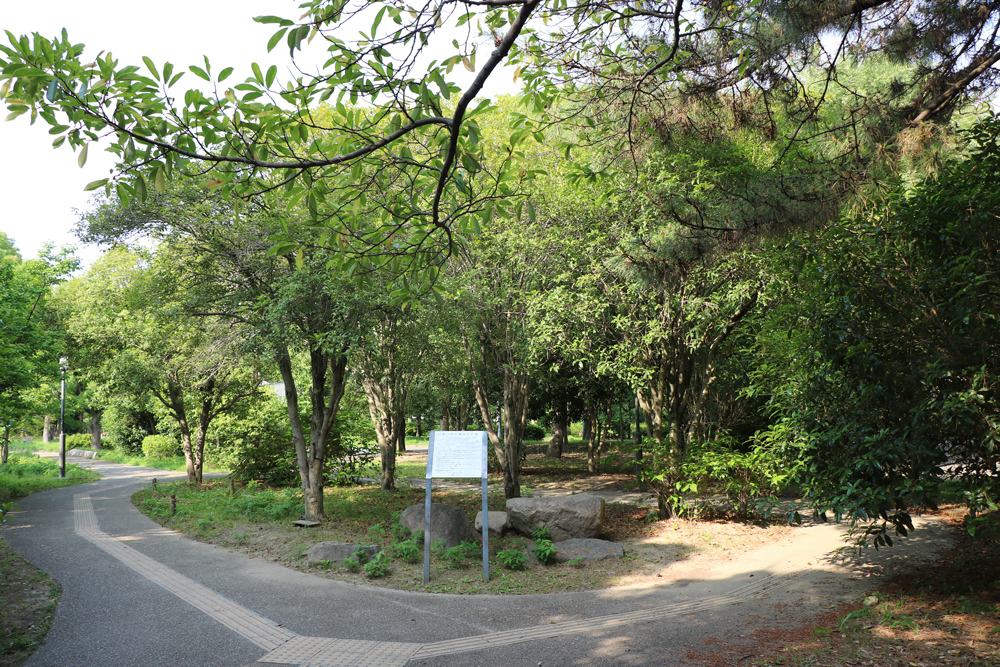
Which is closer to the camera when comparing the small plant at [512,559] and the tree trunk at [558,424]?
Result: the small plant at [512,559]

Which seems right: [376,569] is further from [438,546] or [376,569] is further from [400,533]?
→ [400,533]

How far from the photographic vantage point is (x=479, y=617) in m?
6.11

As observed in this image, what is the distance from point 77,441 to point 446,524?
132ft

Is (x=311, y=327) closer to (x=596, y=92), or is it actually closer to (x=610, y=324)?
(x=610, y=324)

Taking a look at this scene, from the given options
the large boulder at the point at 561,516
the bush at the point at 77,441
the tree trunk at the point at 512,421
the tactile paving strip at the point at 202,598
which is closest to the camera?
the tactile paving strip at the point at 202,598

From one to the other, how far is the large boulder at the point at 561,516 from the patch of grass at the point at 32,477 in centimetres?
1360

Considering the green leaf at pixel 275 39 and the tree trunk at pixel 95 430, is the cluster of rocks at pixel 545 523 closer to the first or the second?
the green leaf at pixel 275 39

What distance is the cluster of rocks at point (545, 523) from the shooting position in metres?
8.74

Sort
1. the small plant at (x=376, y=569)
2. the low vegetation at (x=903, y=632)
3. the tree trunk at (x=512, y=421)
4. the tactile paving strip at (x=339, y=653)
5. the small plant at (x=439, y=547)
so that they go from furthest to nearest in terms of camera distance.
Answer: the tree trunk at (x=512, y=421) → the small plant at (x=439, y=547) → the small plant at (x=376, y=569) → the tactile paving strip at (x=339, y=653) → the low vegetation at (x=903, y=632)

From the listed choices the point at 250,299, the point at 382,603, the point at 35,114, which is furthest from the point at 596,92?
the point at 250,299

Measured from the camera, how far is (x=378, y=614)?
20.3 ft

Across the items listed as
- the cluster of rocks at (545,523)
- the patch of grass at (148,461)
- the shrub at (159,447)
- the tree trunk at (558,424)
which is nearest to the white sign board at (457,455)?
the cluster of rocks at (545,523)

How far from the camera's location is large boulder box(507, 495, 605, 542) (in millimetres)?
9422

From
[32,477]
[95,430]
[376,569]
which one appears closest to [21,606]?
[376,569]
